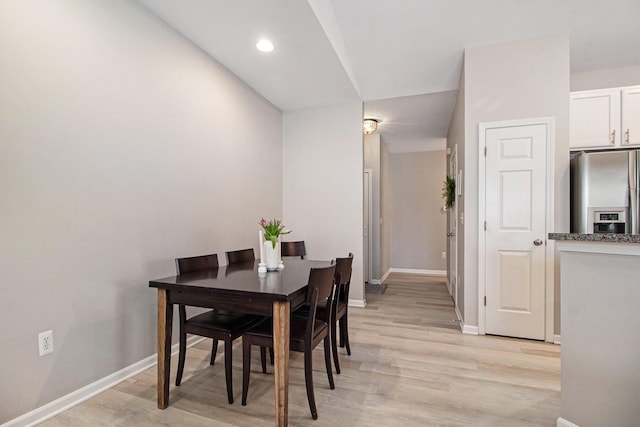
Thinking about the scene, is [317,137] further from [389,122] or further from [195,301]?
[195,301]

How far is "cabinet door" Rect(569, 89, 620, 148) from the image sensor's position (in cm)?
298

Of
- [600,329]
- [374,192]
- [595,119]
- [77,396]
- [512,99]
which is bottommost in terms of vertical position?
[77,396]

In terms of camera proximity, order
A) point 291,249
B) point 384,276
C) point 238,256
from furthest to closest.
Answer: point 384,276 < point 291,249 < point 238,256

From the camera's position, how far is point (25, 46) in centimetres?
164

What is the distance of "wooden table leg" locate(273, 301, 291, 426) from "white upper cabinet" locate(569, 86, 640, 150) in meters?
3.33

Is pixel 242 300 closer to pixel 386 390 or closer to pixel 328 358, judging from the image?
pixel 328 358

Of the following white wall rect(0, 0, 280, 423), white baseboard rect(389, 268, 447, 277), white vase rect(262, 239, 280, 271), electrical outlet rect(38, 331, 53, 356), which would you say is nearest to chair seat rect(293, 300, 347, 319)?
white vase rect(262, 239, 280, 271)

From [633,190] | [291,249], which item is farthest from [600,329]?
[291,249]

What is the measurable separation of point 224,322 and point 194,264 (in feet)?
1.71

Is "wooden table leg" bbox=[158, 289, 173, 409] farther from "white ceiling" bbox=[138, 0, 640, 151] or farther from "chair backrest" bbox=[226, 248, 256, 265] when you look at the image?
"white ceiling" bbox=[138, 0, 640, 151]

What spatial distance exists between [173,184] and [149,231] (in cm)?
45

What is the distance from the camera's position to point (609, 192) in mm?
2625

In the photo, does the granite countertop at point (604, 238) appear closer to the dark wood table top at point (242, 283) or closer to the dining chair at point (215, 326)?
the dark wood table top at point (242, 283)

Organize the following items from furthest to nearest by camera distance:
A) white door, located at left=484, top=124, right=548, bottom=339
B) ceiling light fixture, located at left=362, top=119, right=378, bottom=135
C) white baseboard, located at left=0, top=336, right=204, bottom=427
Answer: ceiling light fixture, located at left=362, top=119, right=378, bottom=135
white door, located at left=484, top=124, right=548, bottom=339
white baseboard, located at left=0, top=336, right=204, bottom=427
